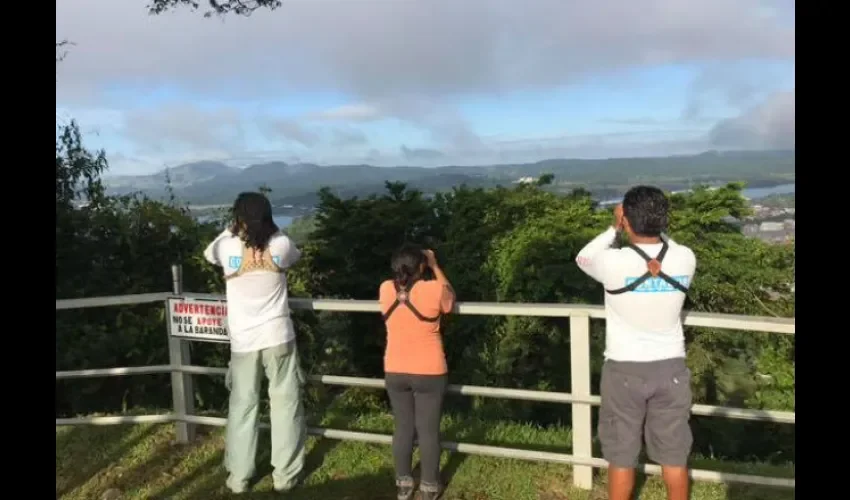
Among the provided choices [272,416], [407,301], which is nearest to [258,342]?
[272,416]

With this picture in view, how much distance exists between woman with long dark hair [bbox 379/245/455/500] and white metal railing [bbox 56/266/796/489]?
31 cm

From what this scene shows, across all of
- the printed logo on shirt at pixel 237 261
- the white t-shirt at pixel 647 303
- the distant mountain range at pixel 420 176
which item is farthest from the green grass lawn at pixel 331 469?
the distant mountain range at pixel 420 176

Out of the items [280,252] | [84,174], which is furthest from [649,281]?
[84,174]

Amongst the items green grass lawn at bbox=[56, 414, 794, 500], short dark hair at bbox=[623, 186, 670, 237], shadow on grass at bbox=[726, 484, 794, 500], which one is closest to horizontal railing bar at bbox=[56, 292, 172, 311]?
green grass lawn at bbox=[56, 414, 794, 500]

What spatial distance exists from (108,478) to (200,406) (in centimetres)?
226

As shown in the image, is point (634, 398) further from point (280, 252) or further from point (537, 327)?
point (537, 327)

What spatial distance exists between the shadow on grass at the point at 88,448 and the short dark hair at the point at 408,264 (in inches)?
106

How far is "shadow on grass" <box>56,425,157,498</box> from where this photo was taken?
4.91m

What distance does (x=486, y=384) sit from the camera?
6230mm

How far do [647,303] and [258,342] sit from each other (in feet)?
7.43

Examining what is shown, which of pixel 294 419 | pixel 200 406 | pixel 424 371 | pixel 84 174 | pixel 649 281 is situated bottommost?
pixel 200 406

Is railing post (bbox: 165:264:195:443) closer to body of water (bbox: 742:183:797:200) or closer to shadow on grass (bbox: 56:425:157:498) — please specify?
shadow on grass (bbox: 56:425:157:498)

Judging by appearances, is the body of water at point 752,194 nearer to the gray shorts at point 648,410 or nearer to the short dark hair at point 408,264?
the short dark hair at point 408,264

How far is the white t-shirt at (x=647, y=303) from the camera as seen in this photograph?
3309 mm
